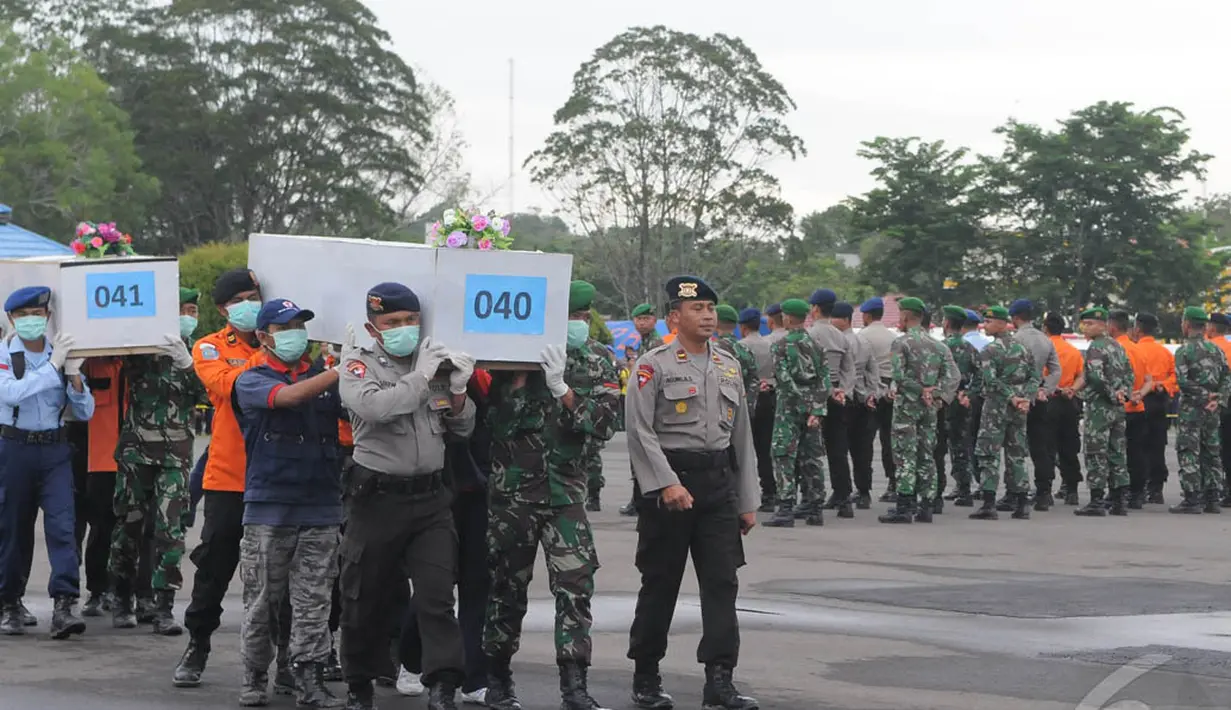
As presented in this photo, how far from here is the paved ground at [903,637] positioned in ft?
28.0

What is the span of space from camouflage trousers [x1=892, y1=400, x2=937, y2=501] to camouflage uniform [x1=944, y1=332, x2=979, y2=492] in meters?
1.19

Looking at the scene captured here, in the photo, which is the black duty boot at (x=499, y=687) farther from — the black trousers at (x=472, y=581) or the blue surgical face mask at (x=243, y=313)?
the blue surgical face mask at (x=243, y=313)

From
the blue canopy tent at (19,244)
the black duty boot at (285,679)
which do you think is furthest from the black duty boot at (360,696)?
the blue canopy tent at (19,244)

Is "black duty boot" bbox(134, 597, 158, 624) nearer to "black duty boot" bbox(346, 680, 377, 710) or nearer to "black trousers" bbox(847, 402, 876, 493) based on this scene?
"black duty boot" bbox(346, 680, 377, 710)

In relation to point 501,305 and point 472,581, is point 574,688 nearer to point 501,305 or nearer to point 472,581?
point 472,581

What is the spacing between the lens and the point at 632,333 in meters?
40.8

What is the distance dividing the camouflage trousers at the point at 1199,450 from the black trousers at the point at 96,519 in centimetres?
1225

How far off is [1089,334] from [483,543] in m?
11.7

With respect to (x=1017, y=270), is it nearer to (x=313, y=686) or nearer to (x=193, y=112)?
(x=193, y=112)

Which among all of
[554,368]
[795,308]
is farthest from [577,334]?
[795,308]

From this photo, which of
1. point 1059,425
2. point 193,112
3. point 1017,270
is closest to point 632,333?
point 1017,270

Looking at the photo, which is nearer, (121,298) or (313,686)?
(313,686)

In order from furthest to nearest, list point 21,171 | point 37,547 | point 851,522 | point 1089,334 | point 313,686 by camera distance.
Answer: point 21,171
point 1089,334
point 851,522
point 37,547
point 313,686

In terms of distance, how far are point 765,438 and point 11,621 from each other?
32.0 feet
